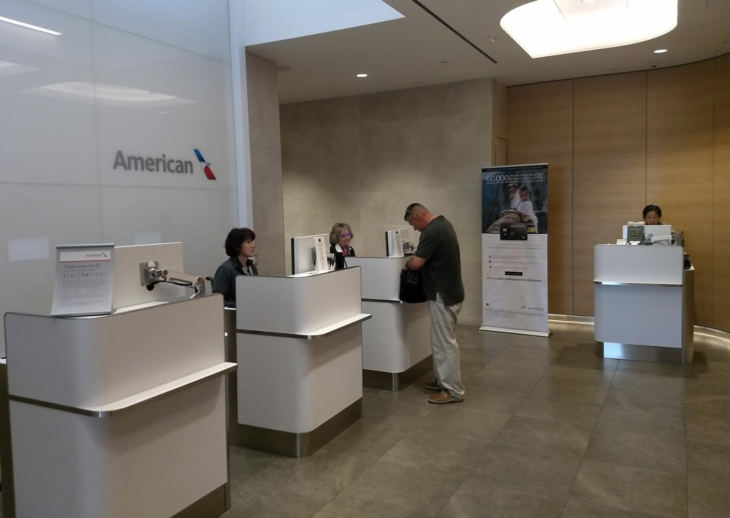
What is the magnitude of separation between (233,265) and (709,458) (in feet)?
11.6

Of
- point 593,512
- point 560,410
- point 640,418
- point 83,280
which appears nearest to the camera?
point 83,280

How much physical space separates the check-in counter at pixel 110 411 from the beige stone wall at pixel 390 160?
231 inches

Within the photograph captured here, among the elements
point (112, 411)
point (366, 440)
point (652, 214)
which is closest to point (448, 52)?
point (652, 214)

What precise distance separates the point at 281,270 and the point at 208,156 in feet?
A: 5.50

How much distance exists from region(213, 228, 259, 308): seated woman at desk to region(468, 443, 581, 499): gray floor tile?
2106 mm

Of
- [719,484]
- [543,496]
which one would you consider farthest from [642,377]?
[543,496]

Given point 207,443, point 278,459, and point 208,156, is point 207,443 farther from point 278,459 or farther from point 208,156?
point 208,156

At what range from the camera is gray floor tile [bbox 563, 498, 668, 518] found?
322cm

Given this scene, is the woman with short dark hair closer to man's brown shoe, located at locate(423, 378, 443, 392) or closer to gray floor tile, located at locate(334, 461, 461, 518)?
man's brown shoe, located at locate(423, 378, 443, 392)

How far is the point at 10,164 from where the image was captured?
4273 millimetres

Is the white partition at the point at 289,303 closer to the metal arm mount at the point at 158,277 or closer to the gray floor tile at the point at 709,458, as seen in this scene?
the metal arm mount at the point at 158,277

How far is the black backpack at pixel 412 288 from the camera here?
518 cm

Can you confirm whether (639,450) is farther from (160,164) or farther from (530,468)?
(160,164)

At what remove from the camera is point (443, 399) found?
5.12m
